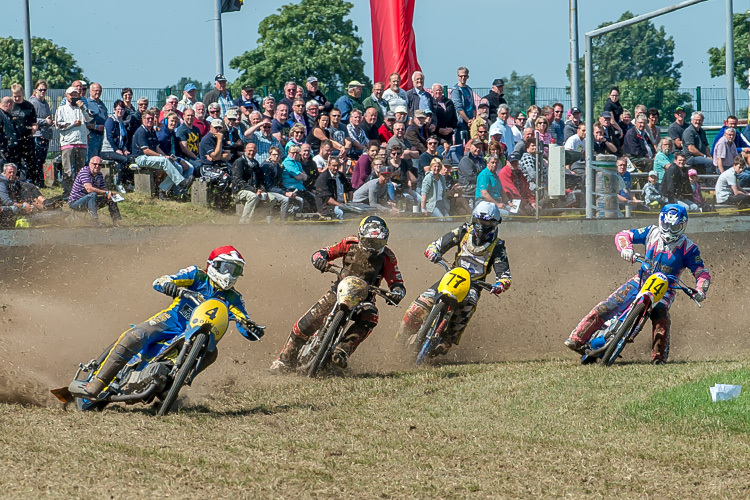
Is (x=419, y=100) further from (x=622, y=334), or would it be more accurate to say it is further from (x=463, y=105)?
(x=622, y=334)

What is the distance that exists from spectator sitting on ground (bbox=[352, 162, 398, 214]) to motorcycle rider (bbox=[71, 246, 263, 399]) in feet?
23.7

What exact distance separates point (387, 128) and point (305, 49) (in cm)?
4557

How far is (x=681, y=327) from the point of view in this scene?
48.9 ft

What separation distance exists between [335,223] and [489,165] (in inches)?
115

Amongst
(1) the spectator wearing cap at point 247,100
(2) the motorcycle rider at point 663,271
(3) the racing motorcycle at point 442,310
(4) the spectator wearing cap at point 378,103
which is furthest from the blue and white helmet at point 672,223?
(1) the spectator wearing cap at point 247,100

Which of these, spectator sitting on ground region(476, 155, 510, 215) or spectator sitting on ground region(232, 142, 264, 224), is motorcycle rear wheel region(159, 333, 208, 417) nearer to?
spectator sitting on ground region(232, 142, 264, 224)

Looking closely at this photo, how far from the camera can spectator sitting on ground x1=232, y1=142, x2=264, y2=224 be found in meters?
16.0

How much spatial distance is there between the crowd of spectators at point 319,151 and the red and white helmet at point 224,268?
249 inches

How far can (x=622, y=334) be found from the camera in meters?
11.4

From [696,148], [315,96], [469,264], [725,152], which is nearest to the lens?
[469,264]


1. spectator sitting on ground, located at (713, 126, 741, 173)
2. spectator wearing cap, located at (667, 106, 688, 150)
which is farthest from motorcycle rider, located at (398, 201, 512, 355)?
spectator wearing cap, located at (667, 106, 688, 150)

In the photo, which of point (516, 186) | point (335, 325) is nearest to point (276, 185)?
point (516, 186)

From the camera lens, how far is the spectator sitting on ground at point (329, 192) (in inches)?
646

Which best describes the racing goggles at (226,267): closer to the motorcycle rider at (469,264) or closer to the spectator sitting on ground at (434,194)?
the motorcycle rider at (469,264)
